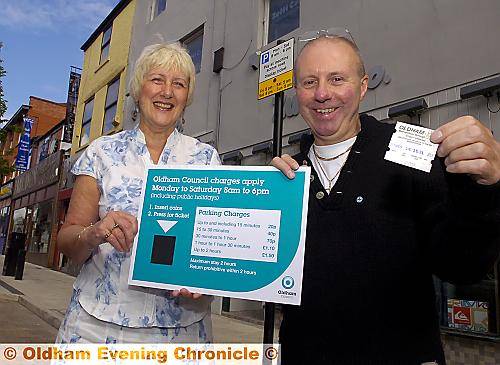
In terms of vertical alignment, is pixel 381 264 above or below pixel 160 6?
below

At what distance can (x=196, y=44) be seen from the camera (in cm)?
1034

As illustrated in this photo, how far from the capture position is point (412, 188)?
1380mm

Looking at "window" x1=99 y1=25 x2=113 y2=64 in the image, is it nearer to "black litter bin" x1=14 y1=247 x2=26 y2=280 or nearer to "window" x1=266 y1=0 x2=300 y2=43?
"black litter bin" x1=14 y1=247 x2=26 y2=280

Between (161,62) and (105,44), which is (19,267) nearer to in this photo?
(105,44)

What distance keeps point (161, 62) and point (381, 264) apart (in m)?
1.33

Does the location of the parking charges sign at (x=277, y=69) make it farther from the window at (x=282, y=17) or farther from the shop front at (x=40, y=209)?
the shop front at (x=40, y=209)

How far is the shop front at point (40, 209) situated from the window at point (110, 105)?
4.90 meters

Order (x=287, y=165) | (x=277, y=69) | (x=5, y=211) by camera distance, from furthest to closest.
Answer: (x=5, y=211), (x=277, y=69), (x=287, y=165)

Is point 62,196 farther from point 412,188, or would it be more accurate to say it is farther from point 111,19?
point 412,188

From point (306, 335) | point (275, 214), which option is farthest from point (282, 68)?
point (306, 335)

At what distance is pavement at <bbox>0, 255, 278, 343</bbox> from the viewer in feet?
20.1

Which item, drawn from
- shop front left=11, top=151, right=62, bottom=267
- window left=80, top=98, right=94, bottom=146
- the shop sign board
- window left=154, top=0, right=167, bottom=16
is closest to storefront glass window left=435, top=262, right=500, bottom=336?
the shop sign board

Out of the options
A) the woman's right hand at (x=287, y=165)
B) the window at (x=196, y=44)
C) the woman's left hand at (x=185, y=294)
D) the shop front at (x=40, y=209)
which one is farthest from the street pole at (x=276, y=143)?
the shop front at (x=40, y=209)

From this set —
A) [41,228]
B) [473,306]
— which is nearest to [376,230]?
[473,306]
